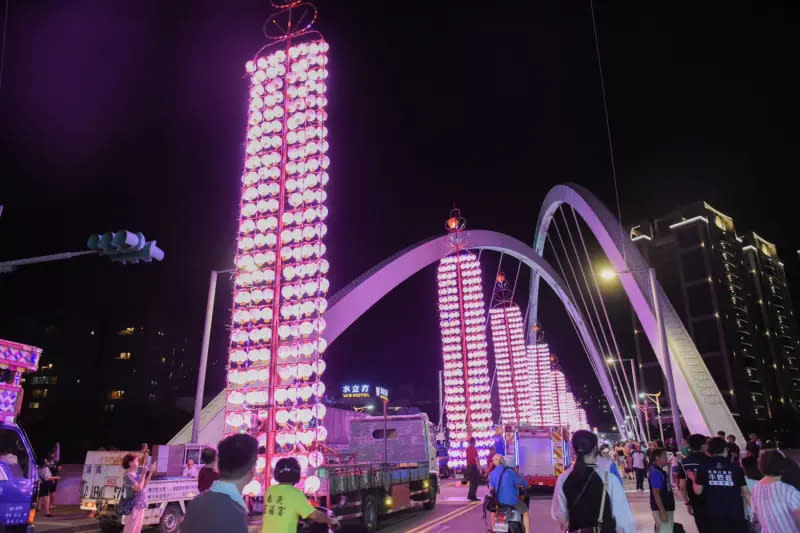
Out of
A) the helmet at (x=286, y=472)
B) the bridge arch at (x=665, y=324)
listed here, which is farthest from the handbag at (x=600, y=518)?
the bridge arch at (x=665, y=324)

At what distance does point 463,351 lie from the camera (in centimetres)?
3291

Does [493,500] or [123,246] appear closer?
[493,500]

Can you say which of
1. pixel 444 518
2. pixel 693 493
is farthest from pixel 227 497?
pixel 444 518

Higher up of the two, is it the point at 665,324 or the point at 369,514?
the point at 665,324

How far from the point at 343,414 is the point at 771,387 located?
81.3m

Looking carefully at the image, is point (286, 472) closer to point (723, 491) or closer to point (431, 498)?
point (723, 491)

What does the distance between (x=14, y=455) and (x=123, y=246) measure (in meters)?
4.22

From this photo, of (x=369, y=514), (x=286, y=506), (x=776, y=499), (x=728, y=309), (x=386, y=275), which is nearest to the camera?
(x=286, y=506)

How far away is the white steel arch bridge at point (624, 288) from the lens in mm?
27094

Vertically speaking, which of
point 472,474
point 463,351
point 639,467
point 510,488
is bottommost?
point 639,467

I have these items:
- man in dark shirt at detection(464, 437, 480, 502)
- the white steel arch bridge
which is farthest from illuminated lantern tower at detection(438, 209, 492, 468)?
man in dark shirt at detection(464, 437, 480, 502)

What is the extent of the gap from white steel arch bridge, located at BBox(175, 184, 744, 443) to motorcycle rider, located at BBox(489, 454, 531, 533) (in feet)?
62.2

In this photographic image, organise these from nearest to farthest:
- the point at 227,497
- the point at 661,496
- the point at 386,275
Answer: the point at 227,497 → the point at 661,496 → the point at 386,275

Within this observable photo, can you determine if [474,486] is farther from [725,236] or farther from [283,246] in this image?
[725,236]
